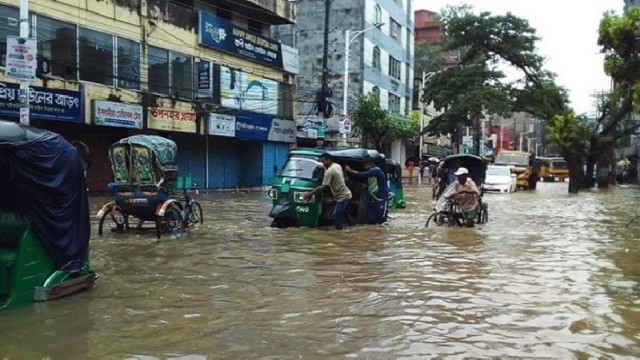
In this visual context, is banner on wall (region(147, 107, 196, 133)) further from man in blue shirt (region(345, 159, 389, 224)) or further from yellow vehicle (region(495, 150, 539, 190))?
yellow vehicle (region(495, 150, 539, 190))

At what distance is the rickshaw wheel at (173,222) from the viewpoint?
42.0 feet

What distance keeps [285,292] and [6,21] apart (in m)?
16.5

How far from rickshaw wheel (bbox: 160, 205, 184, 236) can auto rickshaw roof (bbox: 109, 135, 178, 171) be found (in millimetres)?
818

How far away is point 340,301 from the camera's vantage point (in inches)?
291

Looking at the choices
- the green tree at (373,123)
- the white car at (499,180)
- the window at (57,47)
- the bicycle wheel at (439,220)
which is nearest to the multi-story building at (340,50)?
the green tree at (373,123)

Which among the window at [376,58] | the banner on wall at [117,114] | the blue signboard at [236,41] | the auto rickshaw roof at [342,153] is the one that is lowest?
the auto rickshaw roof at [342,153]

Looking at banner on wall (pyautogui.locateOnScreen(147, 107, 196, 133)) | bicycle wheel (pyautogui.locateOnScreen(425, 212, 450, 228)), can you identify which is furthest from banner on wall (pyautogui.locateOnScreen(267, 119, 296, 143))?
bicycle wheel (pyautogui.locateOnScreen(425, 212, 450, 228))

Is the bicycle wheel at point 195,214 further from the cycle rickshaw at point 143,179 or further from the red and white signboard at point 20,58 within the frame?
the red and white signboard at point 20,58

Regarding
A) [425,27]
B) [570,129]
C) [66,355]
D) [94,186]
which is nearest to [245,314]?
[66,355]

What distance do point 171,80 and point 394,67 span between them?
91.7 feet

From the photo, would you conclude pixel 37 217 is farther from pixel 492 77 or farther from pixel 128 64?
pixel 492 77

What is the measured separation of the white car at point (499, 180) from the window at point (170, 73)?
51.3ft

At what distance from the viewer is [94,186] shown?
25.2 m

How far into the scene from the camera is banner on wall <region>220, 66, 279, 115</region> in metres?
30.5
